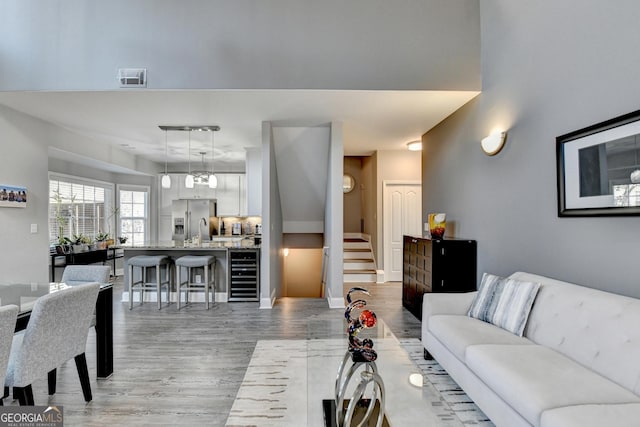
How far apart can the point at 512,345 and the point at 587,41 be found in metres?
2.20

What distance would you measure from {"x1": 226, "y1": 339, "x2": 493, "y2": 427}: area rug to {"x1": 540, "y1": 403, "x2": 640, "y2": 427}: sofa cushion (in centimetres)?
41

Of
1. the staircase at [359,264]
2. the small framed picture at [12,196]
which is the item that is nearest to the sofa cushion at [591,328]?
the staircase at [359,264]

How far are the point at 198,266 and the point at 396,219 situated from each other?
151 inches

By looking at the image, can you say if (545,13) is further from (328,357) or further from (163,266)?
(163,266)

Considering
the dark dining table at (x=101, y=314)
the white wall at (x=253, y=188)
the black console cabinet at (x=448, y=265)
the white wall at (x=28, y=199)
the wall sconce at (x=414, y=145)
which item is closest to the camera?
the dark dining table at (x=101, y=314)

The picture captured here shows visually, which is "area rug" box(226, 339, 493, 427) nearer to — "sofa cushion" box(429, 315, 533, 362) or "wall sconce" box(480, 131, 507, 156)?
"sofa cushion" box(429, 315, 533, 362)

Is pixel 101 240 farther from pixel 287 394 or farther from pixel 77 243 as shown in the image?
pixel 287 394

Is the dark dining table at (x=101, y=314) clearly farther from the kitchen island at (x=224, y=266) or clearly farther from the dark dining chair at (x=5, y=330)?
the kitchen island at (x=224, y=266)

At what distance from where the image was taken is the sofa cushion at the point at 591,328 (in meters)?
1.75

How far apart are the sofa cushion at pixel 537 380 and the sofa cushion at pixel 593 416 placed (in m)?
0.04

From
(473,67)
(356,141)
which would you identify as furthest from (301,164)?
(473,67)

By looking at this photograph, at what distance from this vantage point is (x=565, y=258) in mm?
2619

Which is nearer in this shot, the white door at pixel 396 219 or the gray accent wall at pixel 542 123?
the gray accent wall at pixel 542 123

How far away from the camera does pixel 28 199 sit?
4.32 metres
